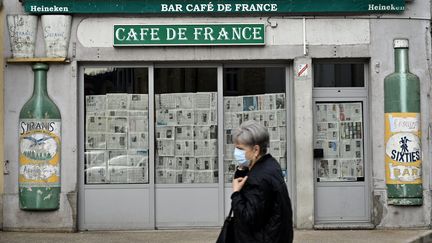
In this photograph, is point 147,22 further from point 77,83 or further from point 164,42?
point 77,83

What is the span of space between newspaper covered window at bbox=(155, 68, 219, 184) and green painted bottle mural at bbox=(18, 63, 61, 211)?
1577mm

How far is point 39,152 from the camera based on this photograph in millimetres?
10727

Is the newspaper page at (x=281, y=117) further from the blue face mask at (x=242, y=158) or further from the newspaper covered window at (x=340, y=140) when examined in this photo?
the blue face mask at (x=242, y=158)

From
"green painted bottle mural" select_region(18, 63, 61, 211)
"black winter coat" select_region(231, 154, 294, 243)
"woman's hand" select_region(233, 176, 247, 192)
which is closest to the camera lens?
"black winter coat" select_region(231, 154, 294, 243)

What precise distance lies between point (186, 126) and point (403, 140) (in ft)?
11.0

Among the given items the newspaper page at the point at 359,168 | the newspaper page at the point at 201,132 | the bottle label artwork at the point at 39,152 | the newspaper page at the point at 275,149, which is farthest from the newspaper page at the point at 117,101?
the newspaper page at the point at 359,168

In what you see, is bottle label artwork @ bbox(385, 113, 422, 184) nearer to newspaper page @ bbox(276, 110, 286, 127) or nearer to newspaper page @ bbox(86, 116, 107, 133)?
newspaper page @ bbox(276, 110, 286, 127)

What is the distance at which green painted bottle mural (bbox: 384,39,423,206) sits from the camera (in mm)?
10859

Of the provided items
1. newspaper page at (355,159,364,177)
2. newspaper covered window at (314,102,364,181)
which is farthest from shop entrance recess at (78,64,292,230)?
newspaper page at (355,159,364,177)

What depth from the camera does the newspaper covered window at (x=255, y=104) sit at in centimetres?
1115

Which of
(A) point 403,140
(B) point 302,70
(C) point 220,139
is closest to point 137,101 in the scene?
(C) point 220,139

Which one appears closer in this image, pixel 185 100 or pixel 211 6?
pixel 211 6

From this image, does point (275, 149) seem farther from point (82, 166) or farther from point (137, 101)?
point (82, 166)

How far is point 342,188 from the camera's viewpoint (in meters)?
11.2
